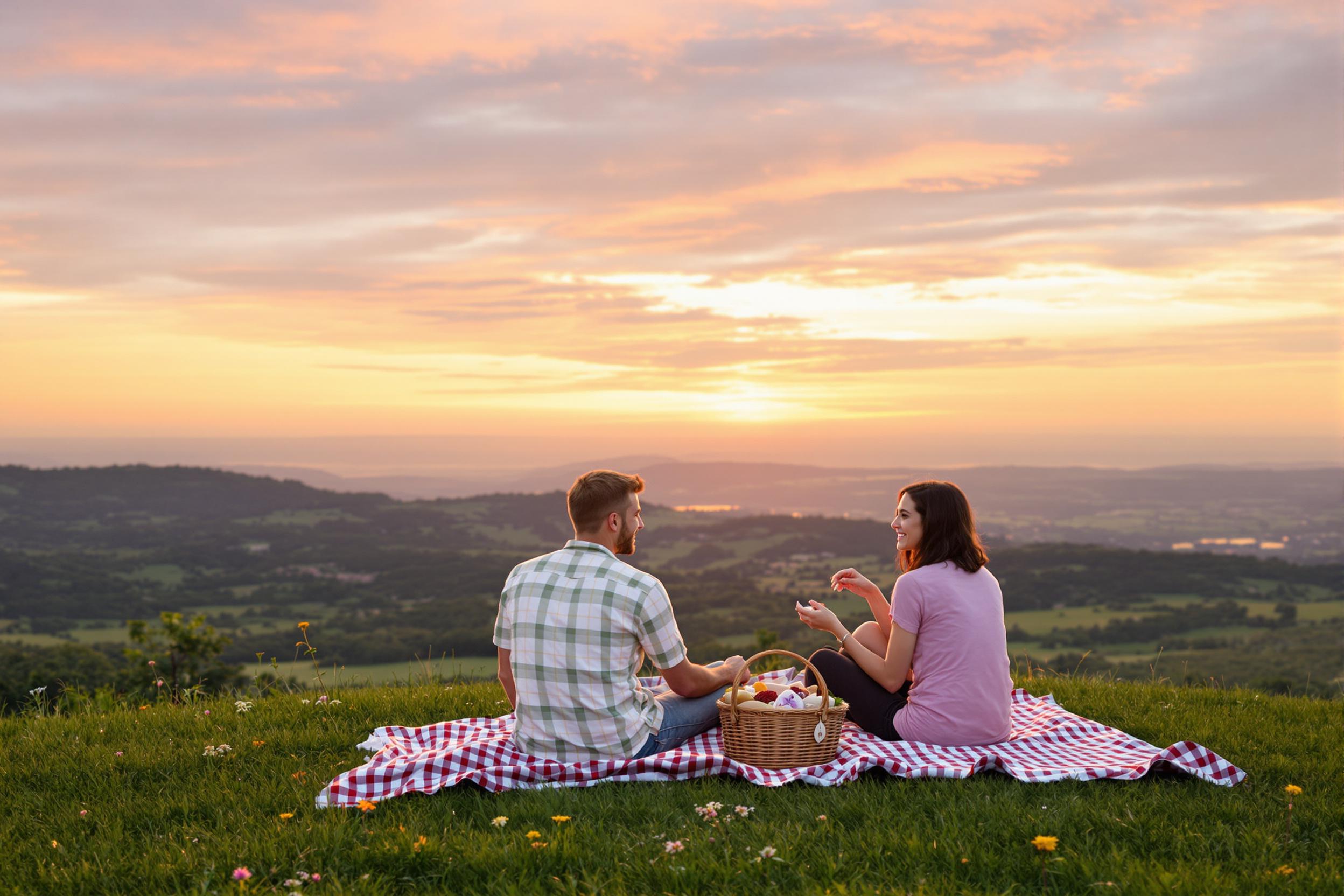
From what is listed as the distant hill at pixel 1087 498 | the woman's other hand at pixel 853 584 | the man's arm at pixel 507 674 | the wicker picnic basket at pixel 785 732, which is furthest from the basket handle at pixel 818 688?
the distant hill at pixel 1087 498

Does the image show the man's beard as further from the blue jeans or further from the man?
the blue jeans

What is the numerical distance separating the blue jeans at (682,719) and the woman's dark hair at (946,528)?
157 centimetres

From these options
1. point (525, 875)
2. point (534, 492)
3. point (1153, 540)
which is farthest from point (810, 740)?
point (534, 492)

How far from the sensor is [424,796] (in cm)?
499

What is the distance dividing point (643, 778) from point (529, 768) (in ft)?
2.13

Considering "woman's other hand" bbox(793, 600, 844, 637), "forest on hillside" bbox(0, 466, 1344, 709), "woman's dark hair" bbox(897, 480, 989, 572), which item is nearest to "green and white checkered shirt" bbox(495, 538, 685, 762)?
"woman's other hand" bbox(793, 600, 844, 637)

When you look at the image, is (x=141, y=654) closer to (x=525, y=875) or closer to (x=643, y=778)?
(x=643, y=778)

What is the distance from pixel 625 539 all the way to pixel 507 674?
3.82ft

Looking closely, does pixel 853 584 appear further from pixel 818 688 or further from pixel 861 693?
pixel 818 688

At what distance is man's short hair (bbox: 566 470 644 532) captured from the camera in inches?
216

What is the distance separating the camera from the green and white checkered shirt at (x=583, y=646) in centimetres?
530

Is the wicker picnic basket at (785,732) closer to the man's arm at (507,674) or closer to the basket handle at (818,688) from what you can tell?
the basket handle at (818,688)

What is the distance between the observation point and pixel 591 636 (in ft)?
17.4

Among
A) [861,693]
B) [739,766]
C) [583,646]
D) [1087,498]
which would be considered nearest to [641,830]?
[739,766]
